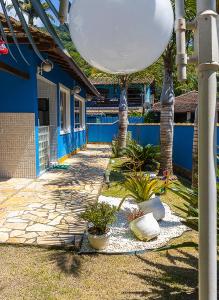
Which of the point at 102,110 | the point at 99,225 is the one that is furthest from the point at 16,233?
the point at 102,110

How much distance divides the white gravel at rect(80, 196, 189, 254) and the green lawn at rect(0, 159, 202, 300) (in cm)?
18

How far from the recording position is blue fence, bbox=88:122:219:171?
1273 centimetres

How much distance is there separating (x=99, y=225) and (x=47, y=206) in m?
2.13

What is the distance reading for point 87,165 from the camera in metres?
12.3

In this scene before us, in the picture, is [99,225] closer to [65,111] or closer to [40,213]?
[40,213]

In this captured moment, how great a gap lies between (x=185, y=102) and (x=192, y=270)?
Answer: 23136 mm

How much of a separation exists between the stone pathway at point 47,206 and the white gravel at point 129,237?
49cm

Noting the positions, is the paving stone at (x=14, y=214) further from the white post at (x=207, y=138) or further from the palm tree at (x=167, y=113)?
the palm tree at (x=167, y=113)

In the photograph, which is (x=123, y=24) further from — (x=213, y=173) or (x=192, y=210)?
(x=192, y=210)

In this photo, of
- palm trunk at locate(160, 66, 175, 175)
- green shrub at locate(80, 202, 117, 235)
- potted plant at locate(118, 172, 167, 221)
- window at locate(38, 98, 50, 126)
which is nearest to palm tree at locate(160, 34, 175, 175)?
palm trunk at locate(160, 66, 175, 175)

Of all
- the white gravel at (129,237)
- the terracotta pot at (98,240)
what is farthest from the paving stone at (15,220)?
the terracotta pot at (98,240)

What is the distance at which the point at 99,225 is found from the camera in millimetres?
4859

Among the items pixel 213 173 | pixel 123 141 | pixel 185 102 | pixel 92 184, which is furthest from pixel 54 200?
pixel 185 102

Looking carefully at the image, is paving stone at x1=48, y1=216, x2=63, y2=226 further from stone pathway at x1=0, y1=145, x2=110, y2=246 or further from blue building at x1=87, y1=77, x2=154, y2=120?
blue building at x1=87, y1=77, x2=154, y2=120
